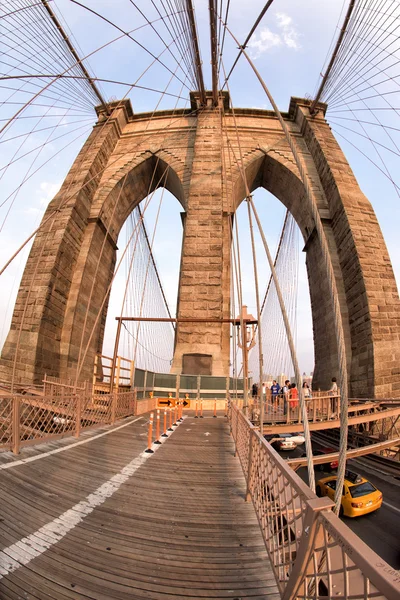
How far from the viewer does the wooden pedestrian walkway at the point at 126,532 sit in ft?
6.59

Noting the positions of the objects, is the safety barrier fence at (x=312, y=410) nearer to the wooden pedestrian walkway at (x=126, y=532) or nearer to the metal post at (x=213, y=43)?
the wooden pedestrian walkway at (x=126, y=532)

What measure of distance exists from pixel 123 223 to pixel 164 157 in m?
5.69

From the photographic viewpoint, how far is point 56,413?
836 cm

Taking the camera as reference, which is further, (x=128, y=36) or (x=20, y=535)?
(x=128, y=36)

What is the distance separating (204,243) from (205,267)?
150 centimetres

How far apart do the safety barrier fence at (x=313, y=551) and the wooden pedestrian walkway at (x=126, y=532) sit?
257 millimetres

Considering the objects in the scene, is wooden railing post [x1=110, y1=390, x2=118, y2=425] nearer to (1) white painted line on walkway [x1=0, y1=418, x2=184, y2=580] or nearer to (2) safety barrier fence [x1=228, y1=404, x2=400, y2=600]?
(1) white painted line on walkway [x1=0, y1=418, x2=184, y2=580]

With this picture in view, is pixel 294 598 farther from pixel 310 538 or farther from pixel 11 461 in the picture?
pixel 11 461

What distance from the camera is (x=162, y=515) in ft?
10.2

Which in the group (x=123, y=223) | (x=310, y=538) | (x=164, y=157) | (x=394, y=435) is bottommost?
(x=394, y=435)

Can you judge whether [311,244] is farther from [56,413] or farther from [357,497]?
[56,413]

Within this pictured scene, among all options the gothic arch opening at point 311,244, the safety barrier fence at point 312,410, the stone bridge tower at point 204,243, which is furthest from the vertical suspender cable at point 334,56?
the safety barrier fence at point 312,410

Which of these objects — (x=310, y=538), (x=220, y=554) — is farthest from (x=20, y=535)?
(x=310, y=538)

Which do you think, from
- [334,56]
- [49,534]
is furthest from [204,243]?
[49,534]
